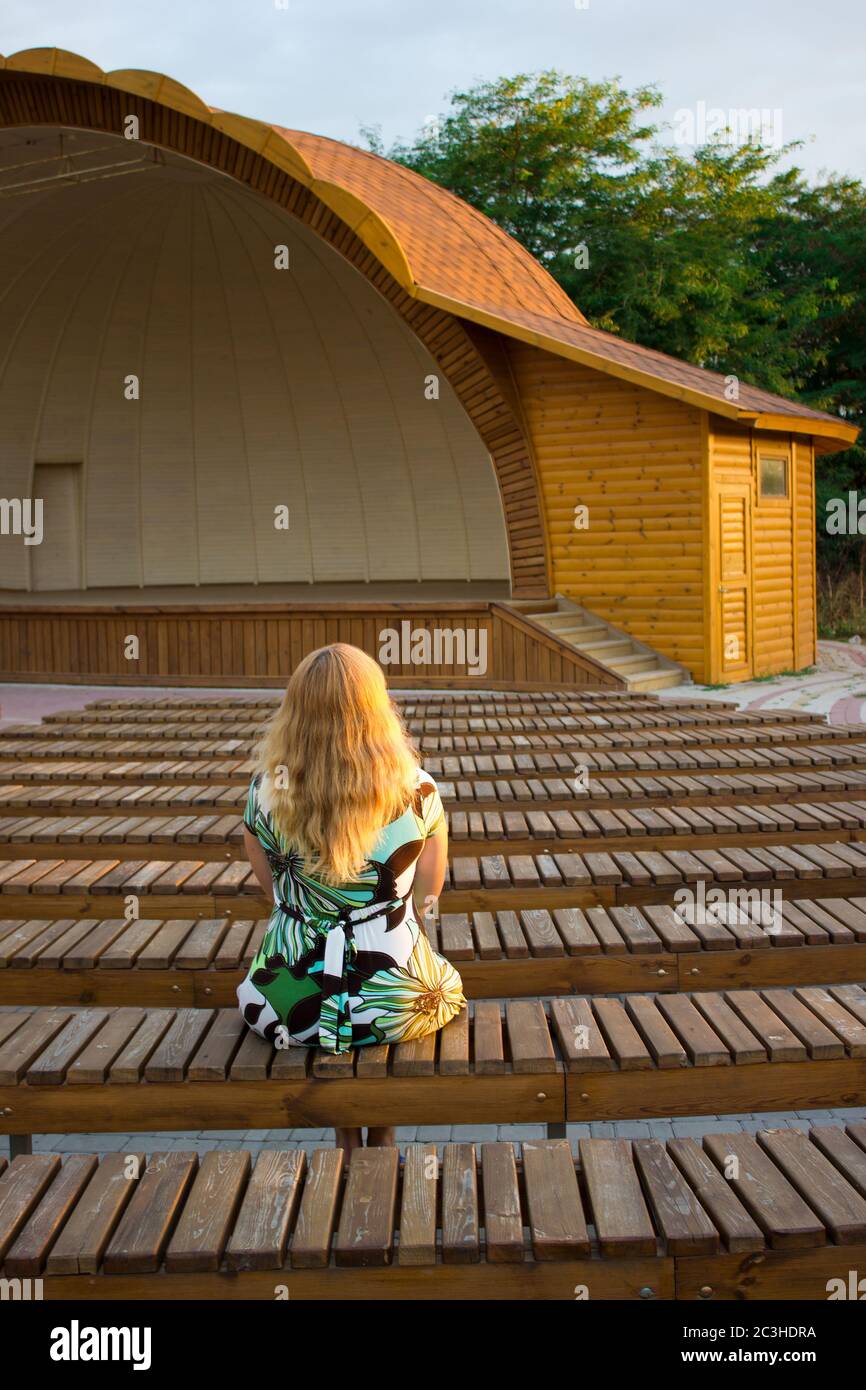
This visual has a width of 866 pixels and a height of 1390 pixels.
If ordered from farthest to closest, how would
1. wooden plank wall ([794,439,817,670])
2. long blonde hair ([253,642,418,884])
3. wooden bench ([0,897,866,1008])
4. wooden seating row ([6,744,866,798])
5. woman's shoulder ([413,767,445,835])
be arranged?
wooden plank wall ([794,439,817,670]) → wooden seating row ([6,744,866,798]) → wooden bench ([0,897,866,1008]) → woman's shoulder ([413,767,445,835]) → long blonde hair ([253,642,418,884])

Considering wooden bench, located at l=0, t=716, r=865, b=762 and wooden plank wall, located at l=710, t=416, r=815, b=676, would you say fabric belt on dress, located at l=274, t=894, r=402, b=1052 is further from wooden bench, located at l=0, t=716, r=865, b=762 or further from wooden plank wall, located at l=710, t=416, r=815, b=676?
wooden plank wall, located at l=710, t=416, r=815, b=676

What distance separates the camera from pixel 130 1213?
2678mm

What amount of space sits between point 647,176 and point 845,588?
11436mm

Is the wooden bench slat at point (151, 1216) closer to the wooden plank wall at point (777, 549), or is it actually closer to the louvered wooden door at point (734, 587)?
the wooden plank wall at point (777, 549)

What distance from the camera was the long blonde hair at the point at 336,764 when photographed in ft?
11.0

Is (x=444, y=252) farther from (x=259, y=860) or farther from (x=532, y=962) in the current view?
(x=259, y=860)

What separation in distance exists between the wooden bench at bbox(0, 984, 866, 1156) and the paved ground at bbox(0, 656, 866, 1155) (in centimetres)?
39

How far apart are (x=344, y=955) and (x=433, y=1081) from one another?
438 mm

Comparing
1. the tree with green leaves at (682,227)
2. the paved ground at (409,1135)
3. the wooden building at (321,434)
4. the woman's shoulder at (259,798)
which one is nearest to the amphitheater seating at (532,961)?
the paved ground at (409,1135)

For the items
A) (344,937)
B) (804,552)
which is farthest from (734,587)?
(344,937)

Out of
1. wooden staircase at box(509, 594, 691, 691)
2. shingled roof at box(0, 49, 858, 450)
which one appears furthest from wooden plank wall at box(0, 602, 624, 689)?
shingled roof at box(0, 49, 858, 450)

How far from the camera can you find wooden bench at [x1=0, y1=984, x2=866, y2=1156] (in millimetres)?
3396

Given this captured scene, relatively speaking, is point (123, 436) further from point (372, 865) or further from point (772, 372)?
point (372, 865)
